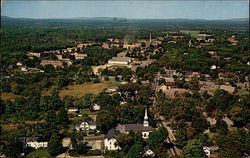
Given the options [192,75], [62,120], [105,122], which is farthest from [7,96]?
[192,75]

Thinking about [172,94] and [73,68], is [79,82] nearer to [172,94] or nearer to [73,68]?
[73,68]

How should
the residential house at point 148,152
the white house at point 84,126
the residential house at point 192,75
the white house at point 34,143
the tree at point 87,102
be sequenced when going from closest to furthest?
1. the residential house at point 148,152
2. the white house at point 34,143
3. the white house at point 84,126
4. the tree at point 87,102
5. the residential house at point 192,75

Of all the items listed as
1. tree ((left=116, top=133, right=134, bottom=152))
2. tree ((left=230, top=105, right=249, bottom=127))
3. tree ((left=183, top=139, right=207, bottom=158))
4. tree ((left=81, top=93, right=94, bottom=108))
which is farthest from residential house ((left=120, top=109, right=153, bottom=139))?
tree ((left=230, top=105, right=249, bottom=127))

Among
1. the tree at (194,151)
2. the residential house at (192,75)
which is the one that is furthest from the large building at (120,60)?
the tree at (194,151)

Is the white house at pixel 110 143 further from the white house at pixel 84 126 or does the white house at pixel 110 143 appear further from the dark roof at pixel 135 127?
the white house at pixel 84 126

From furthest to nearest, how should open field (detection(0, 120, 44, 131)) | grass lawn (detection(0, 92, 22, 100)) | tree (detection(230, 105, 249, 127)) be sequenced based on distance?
grass lawn (detection(0, 92, 22, 100)) → tree (detection(230, 105, 249, 127)) → open field (detection(0, 120, 44, 131))

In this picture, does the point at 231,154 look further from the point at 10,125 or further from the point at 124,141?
the point at 10,125

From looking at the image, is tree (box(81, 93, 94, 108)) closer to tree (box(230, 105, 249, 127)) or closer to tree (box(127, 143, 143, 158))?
tree (box(127, 143, 143, 158))
